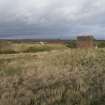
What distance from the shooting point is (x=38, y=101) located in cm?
1045

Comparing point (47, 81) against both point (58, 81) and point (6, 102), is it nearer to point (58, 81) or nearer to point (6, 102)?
point (58, 81)

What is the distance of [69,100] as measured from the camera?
10.6 metres

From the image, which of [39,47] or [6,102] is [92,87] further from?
[39,47]

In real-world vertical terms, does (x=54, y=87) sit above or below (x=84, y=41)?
below

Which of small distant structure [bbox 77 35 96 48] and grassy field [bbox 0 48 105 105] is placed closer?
grassy field [bbox 0 48 105 105]

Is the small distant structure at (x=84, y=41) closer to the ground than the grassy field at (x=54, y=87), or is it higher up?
higher up

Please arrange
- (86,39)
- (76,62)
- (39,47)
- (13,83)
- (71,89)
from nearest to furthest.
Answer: (71,89) < (13,83) < (76,62) < (86,39) < (39,47)

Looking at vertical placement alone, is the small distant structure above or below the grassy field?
above

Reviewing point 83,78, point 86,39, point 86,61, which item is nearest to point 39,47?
point 86,39

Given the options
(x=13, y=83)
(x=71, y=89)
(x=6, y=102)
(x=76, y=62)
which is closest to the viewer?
(x=6, y=102)

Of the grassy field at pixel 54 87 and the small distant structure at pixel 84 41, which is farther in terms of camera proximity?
the small distant structure at pixel 84 41

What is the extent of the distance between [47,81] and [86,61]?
21.7 ft

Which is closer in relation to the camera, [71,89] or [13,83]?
[71,89]

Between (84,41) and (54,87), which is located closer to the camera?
(54,87)
